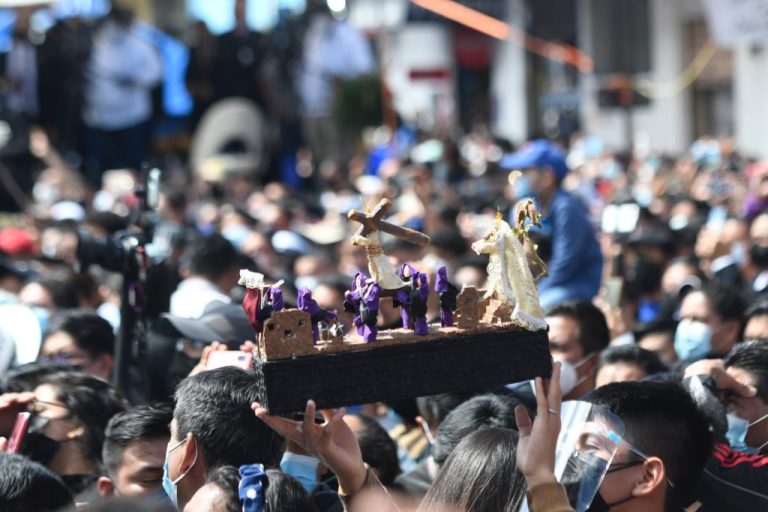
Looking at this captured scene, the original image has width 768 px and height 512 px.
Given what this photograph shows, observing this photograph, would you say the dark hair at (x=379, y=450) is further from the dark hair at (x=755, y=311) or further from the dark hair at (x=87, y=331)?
the dark hair at (x=755, y=311)

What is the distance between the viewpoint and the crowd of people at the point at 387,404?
3400 mm

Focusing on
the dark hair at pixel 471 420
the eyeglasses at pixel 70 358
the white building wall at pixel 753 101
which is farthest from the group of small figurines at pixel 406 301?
the white building wall at pixel 753 101

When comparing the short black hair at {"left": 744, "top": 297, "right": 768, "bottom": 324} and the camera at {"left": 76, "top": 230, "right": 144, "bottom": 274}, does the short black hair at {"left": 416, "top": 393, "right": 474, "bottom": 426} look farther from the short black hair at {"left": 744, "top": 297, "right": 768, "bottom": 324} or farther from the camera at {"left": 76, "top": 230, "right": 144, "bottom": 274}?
the short black hair at {"left": 744, "top": 297, "right": 768, "bottom": 324}

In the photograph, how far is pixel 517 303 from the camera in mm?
3461

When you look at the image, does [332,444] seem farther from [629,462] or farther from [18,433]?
[18,433]

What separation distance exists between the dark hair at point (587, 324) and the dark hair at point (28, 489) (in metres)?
2.90

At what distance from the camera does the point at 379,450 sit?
461cm

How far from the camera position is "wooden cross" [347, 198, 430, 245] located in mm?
3531

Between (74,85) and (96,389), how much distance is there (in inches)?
519

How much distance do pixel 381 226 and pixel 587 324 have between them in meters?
2.65

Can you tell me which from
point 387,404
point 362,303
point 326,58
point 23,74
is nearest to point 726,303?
point 387,404

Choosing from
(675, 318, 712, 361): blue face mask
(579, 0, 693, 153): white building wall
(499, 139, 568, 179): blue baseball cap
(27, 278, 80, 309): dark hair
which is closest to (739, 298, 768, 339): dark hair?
(675, 318, 712, 361): blue face mask

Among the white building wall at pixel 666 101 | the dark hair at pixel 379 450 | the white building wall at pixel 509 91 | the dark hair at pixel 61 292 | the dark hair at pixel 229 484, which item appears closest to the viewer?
the dark hair at pixel 229 484

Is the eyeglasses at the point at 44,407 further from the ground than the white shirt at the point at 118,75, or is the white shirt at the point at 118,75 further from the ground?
the white shirt at the point at 118,75
